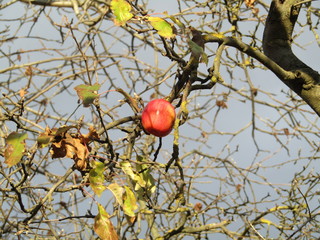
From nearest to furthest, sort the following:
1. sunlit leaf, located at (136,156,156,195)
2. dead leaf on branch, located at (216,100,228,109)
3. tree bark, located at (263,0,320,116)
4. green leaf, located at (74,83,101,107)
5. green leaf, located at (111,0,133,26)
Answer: green leaf, located at (74,83,101,107) < green leaf, located at (111,0,133,26) < sunlit leaf, located at (136,156,156,195) < tree bark, located at (263,0,320,116) < dead leaf on branch, located at (216,100,228,109)

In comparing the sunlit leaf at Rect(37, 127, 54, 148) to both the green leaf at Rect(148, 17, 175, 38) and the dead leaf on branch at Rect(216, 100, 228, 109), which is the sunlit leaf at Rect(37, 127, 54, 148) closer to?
the green leaf at Rect(148, 17, 175, 38)

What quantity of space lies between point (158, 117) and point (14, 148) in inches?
17.7

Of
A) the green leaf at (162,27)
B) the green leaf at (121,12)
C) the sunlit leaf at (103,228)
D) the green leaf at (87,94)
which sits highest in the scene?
the green leaf at (121,12)

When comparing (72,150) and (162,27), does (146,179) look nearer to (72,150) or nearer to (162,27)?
(72,150)

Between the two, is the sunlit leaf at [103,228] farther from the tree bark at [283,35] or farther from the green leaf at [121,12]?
the tree bark at [283,35]

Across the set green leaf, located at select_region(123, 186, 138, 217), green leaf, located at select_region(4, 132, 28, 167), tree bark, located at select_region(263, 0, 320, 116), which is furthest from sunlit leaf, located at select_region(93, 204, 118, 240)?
tree bark, located at select_region(263, 0, 320, 116)

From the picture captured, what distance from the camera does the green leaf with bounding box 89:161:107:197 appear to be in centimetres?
138

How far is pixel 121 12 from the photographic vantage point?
1.44 metres

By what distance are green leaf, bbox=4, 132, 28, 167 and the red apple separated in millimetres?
380

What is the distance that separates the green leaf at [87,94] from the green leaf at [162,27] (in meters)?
0.24

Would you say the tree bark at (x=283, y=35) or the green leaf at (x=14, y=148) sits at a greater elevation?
the tree bark at (x=283, y=35)

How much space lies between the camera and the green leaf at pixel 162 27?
53.2 inches

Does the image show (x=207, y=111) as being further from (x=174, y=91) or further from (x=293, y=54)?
(x=174, y=91)

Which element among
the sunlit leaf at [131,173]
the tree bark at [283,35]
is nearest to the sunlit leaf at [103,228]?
the sunlit leaf at [131,173]
